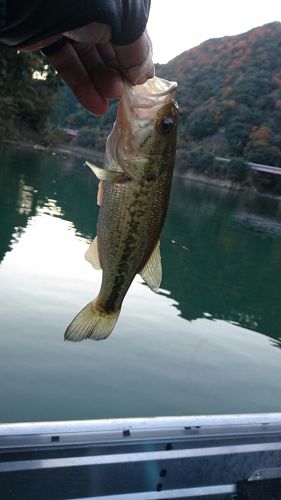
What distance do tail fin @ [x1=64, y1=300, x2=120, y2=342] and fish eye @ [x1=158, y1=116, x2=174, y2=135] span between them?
74 centimetres

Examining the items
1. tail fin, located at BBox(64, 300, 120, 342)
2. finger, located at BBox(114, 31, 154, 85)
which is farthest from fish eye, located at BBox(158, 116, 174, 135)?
tail fin, located at BBox(64, 300, 120, 342)

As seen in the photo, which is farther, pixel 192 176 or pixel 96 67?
pixel 192 176

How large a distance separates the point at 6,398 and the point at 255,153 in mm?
66280

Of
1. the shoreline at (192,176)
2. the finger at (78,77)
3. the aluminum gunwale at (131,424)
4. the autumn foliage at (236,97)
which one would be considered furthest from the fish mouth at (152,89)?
the autumn foliage at (236,97)

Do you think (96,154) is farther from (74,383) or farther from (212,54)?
(74,383)

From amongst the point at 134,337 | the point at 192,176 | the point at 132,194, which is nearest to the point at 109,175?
A: the point at 132,194

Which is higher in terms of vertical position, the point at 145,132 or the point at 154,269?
the point at 145,132

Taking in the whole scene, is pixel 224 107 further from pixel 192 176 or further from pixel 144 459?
pixel 144 459

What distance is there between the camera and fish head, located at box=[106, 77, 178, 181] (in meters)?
1.84

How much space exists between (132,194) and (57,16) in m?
0.79

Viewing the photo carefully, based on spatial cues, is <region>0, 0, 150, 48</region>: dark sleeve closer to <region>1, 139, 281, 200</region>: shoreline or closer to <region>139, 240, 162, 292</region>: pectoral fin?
<region>139, 240, 162, 292</region>: pectoral fin

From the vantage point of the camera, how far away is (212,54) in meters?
101

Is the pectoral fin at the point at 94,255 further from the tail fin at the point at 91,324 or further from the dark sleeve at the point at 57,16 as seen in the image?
the dark sleeve at the point at 57,16

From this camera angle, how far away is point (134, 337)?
30.1 feet
